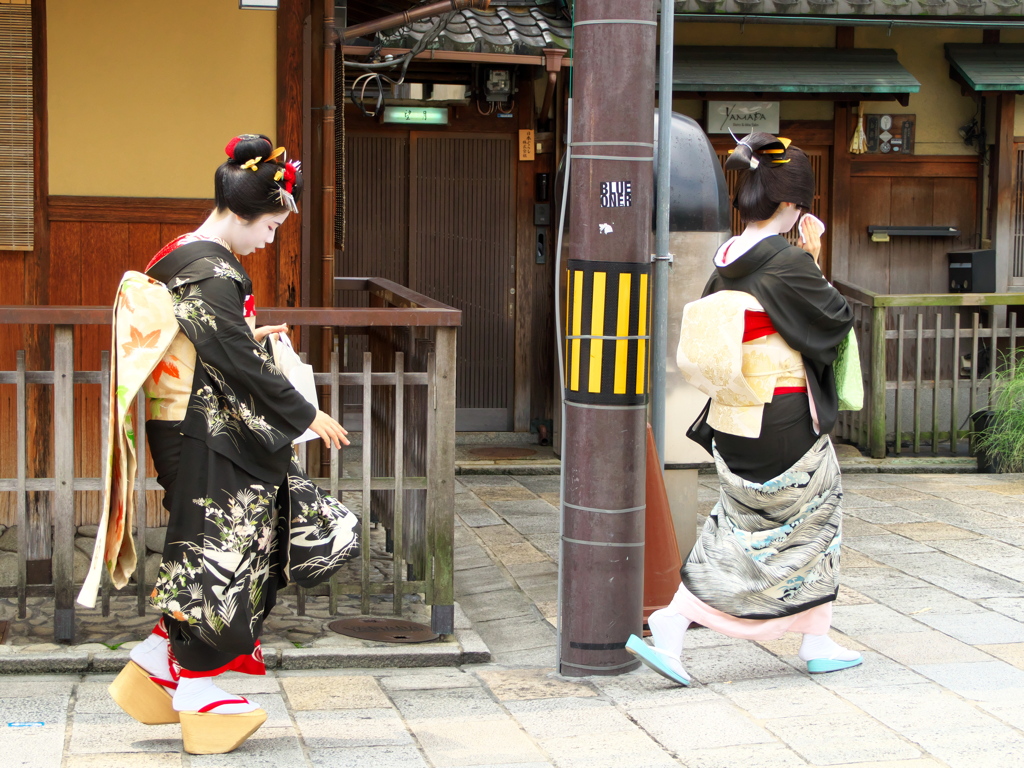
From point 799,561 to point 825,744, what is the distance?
826 millimetres

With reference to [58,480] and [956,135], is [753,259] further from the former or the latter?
[956,135]

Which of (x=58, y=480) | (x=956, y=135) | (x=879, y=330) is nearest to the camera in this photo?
(x=58, y=480)

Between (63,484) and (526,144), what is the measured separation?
19.6 feet

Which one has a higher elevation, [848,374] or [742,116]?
[742,116]

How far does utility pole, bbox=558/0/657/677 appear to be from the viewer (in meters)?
4.48

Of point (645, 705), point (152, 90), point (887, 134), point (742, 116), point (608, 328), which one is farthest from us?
point (887, 134)

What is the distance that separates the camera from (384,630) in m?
5.22

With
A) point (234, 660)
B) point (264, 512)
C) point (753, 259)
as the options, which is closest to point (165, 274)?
point (264, 512)

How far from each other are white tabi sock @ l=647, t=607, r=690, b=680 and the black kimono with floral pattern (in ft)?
5.27

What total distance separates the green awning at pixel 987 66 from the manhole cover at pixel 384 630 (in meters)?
7.34

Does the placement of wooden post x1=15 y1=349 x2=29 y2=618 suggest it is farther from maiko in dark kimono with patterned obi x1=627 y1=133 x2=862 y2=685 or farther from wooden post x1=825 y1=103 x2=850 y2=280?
wooden post x1=825 y1=103 x2=850 y2=280

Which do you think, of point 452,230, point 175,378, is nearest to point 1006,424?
point 452,230

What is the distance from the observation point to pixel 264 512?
3797mm

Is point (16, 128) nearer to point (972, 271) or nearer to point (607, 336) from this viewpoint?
point (607, 336)
